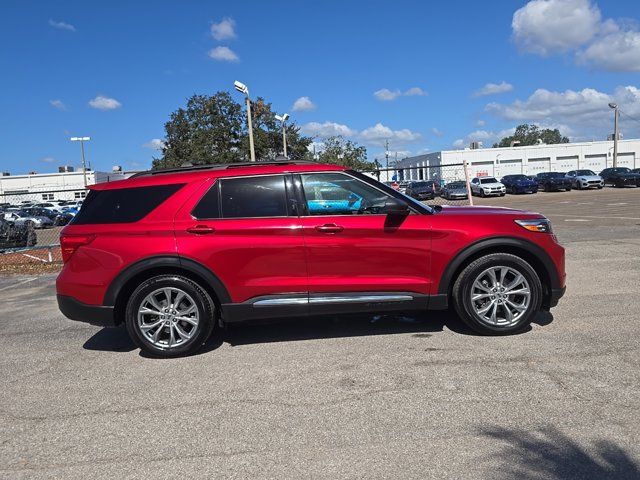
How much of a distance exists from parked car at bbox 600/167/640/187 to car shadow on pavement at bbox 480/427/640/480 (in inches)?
1706

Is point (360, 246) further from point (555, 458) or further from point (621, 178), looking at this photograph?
point (621, 178)

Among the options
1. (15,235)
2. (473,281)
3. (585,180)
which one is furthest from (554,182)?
(473,281)

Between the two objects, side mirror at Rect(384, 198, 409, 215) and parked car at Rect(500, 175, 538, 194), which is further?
parked car at Rect(500, 175, 538, 194)

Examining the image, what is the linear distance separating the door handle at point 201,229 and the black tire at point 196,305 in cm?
45

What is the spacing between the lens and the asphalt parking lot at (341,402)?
9.96 feet

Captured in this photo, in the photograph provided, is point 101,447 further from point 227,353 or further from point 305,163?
point 305,163

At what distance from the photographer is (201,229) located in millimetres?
4949

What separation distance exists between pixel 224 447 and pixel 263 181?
8.57 ft

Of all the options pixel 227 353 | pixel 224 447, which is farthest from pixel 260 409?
pixel 227 353

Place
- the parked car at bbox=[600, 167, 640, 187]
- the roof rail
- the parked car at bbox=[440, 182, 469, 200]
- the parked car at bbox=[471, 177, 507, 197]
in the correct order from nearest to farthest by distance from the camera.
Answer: the roof rail
the parked car at bbox=[440, 182, 469, 200]
the parked car at bbox=[600, 167, 640, 187]
the parked car at bbox=[471, 177, 507, 197]

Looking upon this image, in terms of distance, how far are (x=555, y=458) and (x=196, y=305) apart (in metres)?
3.27

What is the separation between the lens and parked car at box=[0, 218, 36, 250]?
15312mm

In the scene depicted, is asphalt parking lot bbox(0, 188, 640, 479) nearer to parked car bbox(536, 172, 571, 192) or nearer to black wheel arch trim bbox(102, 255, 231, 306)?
black wheel arch trim bbox(102, 255, 231, 306)

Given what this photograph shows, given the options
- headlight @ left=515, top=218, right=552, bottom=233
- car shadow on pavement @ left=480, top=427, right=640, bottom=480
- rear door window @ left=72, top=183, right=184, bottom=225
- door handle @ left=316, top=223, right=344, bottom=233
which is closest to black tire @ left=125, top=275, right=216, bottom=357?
rear door window @ left=72, top=183, right=184, bottom=225
